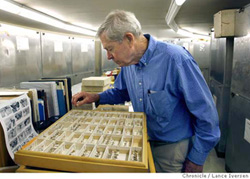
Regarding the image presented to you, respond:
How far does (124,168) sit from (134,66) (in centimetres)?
86

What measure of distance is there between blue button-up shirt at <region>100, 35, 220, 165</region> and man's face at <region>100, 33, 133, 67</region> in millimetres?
110

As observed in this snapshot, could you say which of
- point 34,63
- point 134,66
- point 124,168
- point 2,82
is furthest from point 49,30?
point 124,168

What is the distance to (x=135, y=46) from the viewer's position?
48.3 inches

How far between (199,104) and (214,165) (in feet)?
7.67

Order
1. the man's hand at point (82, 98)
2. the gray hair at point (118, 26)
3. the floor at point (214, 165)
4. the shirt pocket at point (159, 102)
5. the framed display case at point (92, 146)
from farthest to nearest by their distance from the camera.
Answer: the floor at point (214, 165) < the man's hand at point (82, 98) < the shirt pocket at point (159, 102) < the gray hair at point (118, 26) < the framed display case at point (92, 146)

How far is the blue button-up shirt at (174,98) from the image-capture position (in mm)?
1100

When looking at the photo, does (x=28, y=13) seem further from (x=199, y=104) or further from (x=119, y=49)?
(x=199, y=104)

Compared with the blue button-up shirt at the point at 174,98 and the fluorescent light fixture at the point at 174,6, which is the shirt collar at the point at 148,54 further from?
the fluorescent light fixture at the point at 174,6

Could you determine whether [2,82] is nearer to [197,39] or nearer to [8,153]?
[8,153]

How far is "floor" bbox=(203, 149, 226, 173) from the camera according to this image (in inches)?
108

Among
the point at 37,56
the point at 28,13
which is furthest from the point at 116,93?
the point at 37,56

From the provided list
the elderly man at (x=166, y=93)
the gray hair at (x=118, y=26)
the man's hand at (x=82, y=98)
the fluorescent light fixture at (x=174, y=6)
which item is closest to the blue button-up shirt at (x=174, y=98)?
the elderly man at (x=166, y=93)

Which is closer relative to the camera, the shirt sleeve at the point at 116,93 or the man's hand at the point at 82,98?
the man's hand at the point at 82,98

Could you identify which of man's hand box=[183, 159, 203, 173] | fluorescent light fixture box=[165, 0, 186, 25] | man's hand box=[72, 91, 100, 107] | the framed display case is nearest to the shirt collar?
the framed display case
